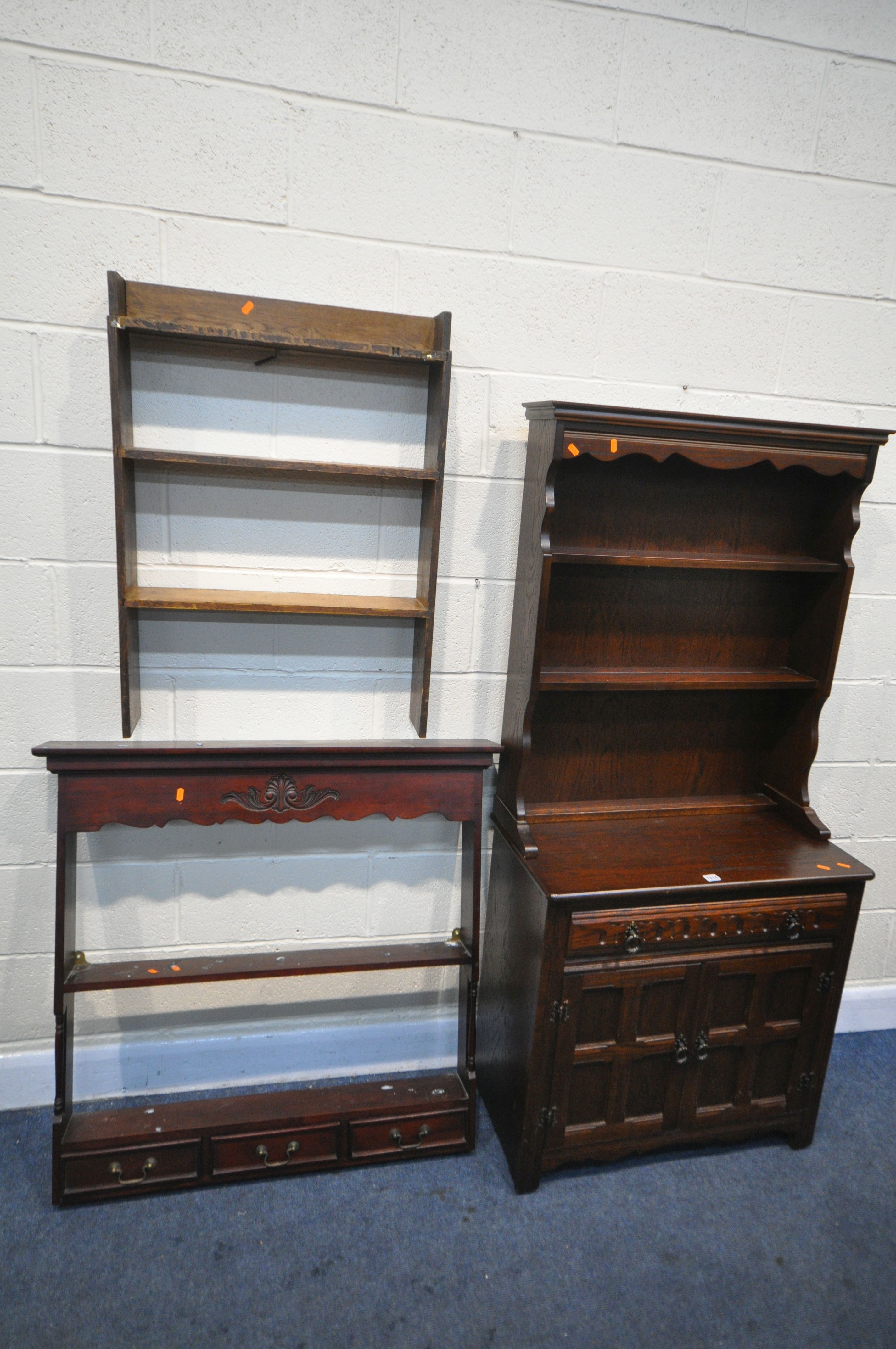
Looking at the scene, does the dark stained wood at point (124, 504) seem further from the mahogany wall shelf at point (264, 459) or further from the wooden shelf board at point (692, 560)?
the wooden shelf board at point (692, 560)

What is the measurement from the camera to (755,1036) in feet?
6.41

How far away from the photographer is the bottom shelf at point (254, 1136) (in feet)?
5.95

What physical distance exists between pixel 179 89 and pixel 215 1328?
2.37 meters

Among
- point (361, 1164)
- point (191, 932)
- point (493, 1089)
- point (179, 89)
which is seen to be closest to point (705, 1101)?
point (493, 1089)

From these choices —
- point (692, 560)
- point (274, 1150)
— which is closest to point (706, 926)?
point (692, 560)

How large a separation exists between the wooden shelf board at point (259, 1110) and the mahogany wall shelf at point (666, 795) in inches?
6.9

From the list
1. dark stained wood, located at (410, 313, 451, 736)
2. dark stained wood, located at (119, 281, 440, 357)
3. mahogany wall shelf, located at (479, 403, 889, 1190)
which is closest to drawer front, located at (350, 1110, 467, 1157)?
mahogany wall shelf, located at (479, 403, 889, 1190)

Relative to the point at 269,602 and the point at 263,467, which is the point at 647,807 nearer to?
the point at 269,602

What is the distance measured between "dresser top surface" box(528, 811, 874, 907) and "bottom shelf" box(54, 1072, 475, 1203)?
63cm

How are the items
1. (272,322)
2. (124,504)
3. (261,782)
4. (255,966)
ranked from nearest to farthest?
(124,504), (272,322), (261,782), (255,966)

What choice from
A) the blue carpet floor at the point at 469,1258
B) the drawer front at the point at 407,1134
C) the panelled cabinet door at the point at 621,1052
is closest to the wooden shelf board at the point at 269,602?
the panelled cabinet door at the point at 621,1052

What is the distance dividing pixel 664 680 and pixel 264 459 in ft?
3.33

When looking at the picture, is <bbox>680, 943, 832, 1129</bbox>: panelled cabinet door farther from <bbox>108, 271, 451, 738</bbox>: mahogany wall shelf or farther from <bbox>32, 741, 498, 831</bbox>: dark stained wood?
<bbox>108, 271, 451, 738</bbox>: mahogany wall shelf

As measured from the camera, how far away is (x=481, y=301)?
6.08ft
